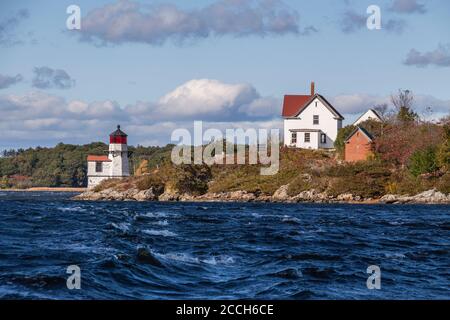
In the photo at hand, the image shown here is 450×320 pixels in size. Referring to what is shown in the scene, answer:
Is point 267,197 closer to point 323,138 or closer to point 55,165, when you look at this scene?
point 323,138

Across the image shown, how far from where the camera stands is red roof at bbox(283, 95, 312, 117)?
91.8 meters

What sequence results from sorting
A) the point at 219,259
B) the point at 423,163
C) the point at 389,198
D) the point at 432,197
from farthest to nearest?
the point at 423,163 → the point at 389,198 → the point at 432,197 → the point at 219,259

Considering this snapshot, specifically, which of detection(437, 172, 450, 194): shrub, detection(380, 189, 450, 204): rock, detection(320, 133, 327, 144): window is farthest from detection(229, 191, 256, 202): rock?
detection(437, 172, 450, 194): shrub

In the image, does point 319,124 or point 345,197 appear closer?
point 345,197

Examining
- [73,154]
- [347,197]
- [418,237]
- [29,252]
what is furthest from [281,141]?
[73,154]

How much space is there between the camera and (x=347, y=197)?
250 feet

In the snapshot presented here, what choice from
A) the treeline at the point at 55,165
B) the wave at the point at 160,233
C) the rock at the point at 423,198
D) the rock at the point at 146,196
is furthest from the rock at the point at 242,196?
the treeline at the point at 55,165

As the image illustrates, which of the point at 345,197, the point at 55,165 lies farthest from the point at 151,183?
the point at 55,165

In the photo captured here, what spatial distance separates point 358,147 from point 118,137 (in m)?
31.6

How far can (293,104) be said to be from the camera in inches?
3676

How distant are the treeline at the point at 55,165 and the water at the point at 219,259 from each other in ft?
427

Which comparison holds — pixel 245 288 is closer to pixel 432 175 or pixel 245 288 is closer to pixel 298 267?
pixel 298 267

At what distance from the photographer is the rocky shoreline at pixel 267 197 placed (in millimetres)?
71938
